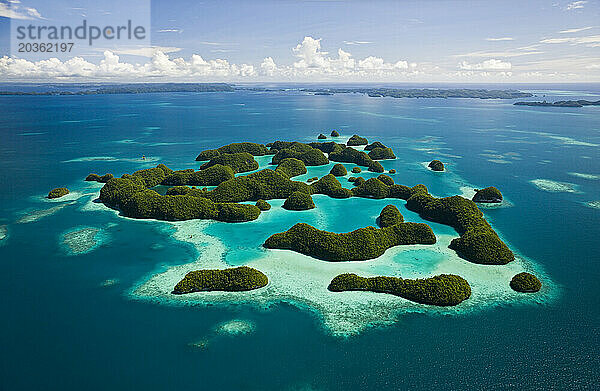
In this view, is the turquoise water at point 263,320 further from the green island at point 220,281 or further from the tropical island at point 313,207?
the green island at point 220,281

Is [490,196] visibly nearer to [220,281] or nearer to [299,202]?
[299,202]

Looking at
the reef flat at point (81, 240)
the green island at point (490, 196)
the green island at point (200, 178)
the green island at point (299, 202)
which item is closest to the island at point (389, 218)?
the green island at point (299, 202)

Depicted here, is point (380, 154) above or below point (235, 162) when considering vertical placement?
above

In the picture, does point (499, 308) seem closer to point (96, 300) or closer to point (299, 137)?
point (96, 300)

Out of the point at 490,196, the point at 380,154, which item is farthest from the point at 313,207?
the point at 380,154

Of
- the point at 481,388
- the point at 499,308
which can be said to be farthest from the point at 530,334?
the point at 481,388
